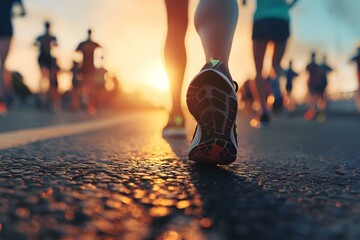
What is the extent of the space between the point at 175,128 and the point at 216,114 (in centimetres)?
156

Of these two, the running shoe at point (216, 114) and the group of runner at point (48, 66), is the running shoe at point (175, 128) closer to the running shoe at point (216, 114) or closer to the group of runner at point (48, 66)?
the group of runner at point (48, 66)

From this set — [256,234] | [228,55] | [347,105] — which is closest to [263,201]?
[256,234]

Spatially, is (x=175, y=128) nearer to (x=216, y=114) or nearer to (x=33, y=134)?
(x=33, y=134)

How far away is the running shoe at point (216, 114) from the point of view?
1.31 meters

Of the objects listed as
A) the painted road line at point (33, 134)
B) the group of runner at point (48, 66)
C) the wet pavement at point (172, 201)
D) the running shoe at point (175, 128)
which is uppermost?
the group of runner at point (48, 66)

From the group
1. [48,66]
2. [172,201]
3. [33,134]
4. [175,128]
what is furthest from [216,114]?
[48,66]

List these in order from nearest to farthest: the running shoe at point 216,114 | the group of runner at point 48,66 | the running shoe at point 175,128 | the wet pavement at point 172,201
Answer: the wet pavement at point 172,201, the running shoe at point 216,114, the group of runner at point 48,66, the running shoe at point 175,128

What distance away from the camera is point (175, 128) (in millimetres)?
2873

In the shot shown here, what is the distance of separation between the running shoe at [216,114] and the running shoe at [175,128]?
1.45m

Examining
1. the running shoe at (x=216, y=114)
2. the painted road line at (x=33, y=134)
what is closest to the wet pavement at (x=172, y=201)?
the running shoe at (x=216, y=114)

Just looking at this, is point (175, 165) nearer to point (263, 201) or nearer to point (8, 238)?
point (263, 201)

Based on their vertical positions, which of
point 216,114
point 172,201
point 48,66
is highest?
point 48,66

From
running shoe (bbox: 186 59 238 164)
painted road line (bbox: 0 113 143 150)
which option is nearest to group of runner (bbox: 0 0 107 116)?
painted road line (bbox: 0 113 143 150)

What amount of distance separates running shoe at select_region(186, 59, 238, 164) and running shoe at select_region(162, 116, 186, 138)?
145cm
